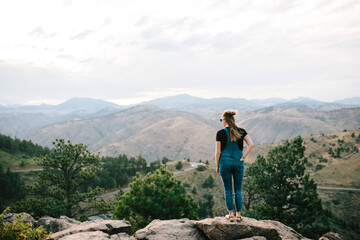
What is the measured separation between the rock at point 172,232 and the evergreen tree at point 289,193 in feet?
47.8

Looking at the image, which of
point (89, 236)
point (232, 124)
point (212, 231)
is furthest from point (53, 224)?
point (232, 124)

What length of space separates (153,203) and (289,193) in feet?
44.9

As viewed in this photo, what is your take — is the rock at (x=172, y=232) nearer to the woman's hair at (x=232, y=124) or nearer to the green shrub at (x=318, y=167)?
the woman's hair at (x=232, y=124)

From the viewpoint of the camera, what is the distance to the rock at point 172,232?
8661 millimetres

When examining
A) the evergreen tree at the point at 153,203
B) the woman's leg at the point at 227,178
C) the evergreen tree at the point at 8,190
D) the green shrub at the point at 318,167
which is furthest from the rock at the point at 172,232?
the green shrub at the point at 318,167

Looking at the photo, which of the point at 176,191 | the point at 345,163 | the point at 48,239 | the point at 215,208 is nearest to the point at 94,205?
the point at 176,191

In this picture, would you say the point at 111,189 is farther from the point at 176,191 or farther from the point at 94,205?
the point at 176,191

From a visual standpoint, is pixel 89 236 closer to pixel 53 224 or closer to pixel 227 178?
pixel 227 178

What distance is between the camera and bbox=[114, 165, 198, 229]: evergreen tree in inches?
688

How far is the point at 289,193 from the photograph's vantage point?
68.5 feet

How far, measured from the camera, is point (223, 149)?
8039mm

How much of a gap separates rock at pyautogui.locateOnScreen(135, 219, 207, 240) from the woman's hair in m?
4.43

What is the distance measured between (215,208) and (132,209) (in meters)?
35.3

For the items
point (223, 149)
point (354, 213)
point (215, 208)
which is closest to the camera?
point (223, 149)
